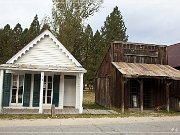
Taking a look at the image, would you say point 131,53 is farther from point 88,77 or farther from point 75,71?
point 88,77

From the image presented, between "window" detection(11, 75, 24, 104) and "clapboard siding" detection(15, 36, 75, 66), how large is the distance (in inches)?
53.2

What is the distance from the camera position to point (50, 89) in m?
21.7

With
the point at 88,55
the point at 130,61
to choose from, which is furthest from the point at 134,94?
the point at 88,55

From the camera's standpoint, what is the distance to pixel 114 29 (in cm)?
4906

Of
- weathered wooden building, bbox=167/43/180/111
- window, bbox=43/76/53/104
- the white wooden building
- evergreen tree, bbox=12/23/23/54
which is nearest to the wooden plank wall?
weathered wooden building, bbox=167/43/180/111

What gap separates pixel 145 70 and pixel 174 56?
8.48m

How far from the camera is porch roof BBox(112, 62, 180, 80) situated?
20828 mm

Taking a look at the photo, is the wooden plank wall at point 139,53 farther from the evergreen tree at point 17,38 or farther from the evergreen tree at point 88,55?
the evergreen tree at point 17,38

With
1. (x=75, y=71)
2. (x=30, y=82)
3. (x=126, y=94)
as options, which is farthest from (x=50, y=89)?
(x=126, y=94)

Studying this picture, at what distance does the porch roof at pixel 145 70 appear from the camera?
820 inches

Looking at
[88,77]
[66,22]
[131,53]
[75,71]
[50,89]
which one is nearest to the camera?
[75,71]

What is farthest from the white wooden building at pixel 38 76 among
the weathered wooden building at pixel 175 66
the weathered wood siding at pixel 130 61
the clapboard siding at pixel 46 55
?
the weathered wooden building at pixel 175 66

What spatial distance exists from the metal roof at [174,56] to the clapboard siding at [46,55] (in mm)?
11391

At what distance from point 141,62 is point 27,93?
33.9 ft
